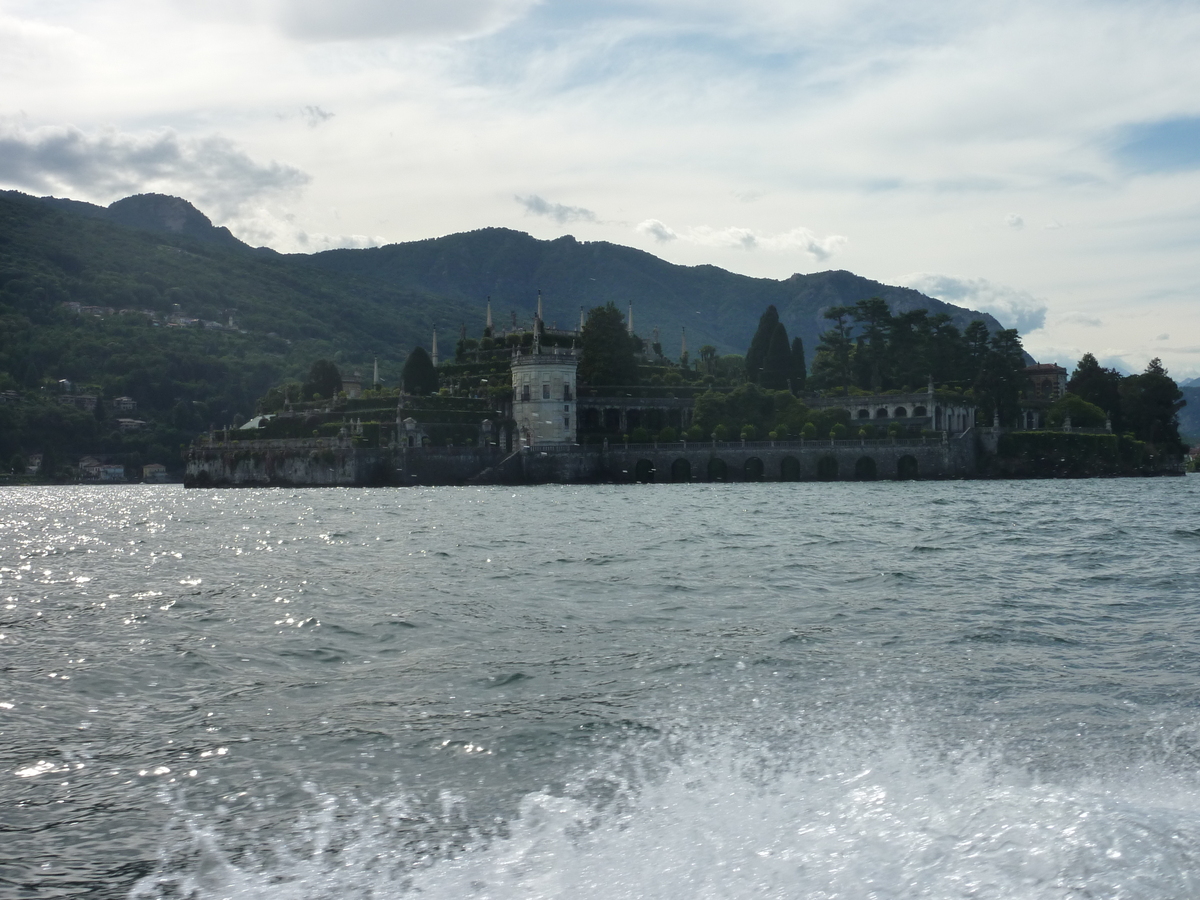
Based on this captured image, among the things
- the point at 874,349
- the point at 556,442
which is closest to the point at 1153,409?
the point at 874,349

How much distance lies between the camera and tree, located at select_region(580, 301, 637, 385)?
132 metres

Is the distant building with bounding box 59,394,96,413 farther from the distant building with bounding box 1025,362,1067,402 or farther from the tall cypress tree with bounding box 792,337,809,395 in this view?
the distant building with bounding box 1025,362,1067,402

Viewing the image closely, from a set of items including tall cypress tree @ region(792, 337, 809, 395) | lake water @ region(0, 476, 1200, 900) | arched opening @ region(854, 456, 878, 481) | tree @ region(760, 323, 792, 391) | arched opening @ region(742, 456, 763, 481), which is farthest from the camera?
tall cypress tree @ region(792, 337, 809, 395)

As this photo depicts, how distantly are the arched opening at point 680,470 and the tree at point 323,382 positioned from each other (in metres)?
43.4

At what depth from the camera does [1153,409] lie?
141500 millimetres

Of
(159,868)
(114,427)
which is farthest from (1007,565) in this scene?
(114,427)

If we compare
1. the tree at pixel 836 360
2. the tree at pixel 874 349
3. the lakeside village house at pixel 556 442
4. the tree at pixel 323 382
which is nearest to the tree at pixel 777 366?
the lakeside village house at pixel 556 442

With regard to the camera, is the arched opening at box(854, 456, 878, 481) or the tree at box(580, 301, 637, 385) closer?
the arched opening at box(854, 456, 878, 481)

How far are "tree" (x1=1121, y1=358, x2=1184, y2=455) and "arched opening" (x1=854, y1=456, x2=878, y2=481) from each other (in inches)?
1756

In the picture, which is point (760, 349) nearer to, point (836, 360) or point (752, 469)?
point (836, 360)

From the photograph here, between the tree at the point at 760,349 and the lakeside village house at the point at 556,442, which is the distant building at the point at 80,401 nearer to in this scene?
the lakeside village house at the point at 556,442

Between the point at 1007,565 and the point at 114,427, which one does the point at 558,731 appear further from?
the point at 114,427

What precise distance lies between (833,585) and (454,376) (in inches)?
4672

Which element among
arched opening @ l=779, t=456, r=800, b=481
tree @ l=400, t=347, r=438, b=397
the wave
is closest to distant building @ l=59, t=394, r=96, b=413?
tree @ l=400, t=347, r=438, b=397
